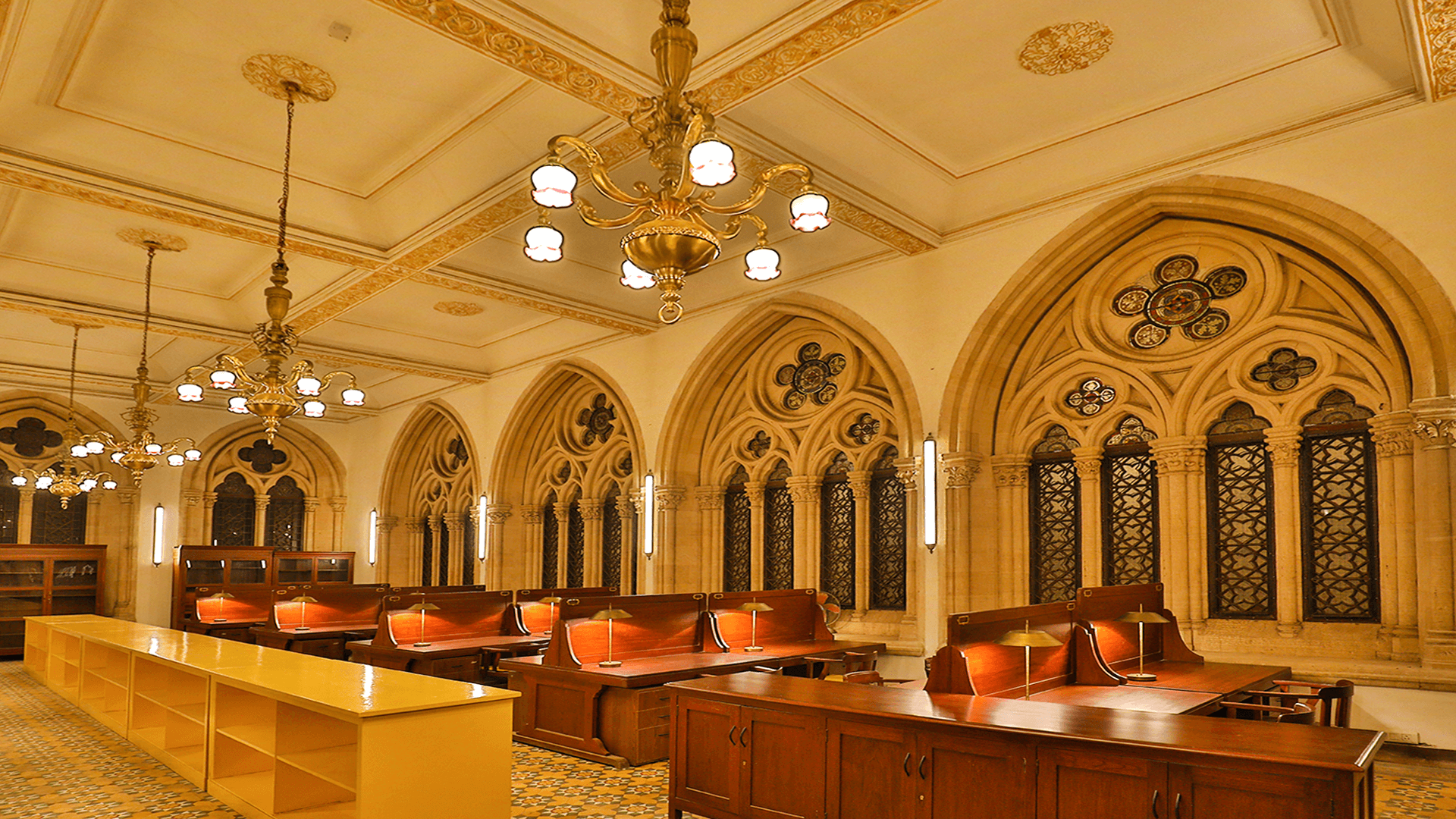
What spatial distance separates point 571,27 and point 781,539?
7529 millimetres

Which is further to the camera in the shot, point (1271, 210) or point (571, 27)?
point (1271, 210)

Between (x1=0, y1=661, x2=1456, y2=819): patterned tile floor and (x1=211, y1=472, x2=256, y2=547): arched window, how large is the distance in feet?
38.3

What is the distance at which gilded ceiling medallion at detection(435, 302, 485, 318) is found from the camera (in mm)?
13133

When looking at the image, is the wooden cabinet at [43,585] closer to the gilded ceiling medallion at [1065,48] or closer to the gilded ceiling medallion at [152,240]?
the gilded ceiling medallion at [152,240]

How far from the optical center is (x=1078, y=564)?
9.12 metres

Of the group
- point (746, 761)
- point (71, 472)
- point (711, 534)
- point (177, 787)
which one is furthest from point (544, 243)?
point (71, 472)

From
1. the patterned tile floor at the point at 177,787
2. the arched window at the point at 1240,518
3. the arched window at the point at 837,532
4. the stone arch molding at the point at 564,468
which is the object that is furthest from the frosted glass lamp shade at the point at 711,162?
the stone arch molding at the point at 564,468

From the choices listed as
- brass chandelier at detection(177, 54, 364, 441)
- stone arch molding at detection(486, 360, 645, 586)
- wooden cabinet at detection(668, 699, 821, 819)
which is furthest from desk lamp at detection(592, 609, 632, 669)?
stone arch molding at detection(486, 360, 645, 586)

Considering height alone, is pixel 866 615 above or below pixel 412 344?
below

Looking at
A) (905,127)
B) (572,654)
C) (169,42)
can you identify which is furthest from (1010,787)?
(169,42)

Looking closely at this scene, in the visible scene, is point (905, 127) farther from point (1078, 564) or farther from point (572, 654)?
point (572, 654)

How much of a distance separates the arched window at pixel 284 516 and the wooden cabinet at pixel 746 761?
54.6ft

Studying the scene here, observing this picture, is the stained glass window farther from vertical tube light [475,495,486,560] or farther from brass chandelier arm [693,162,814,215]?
vertical tube light [475,495,486,560]

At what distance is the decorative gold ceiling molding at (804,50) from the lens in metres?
5.65
